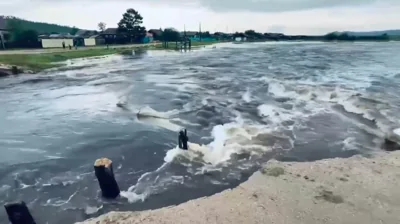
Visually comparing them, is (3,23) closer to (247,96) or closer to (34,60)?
(34,60)

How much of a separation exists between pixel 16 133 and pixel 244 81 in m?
20.7

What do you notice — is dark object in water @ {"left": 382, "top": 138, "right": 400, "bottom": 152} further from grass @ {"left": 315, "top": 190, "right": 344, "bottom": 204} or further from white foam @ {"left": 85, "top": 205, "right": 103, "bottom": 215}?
white foam @ {"left": 85, "top": 205, "right": 103, "bottom": 215}

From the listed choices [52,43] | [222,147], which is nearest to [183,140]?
[222,147]

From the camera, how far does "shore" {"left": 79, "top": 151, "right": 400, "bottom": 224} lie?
7160mm

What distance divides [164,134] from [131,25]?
87.9 metres

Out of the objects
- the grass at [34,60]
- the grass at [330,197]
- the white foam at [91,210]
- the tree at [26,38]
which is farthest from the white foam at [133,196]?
the tree at [26,38]

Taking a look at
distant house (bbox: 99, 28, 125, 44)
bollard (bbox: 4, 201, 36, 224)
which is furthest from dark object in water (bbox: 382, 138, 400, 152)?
distant house (bbox: 99, 28, 125, 44)

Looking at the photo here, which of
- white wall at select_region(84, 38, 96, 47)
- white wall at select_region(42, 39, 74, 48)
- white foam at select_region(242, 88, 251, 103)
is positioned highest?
white wall at select_region(84, 38, 96, 47)

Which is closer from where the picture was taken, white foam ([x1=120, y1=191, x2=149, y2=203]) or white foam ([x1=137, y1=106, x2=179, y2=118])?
white foam ([x1=120, y1=191, x2=149, y2=203])

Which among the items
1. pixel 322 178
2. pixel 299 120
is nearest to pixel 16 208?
pixel 322 178

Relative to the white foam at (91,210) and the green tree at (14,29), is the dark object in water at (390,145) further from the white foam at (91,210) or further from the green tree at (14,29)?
the green tree at (14,29)

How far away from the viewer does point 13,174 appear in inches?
406

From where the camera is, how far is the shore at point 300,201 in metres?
7.16

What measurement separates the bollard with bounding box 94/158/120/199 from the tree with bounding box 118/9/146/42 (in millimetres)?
92580
